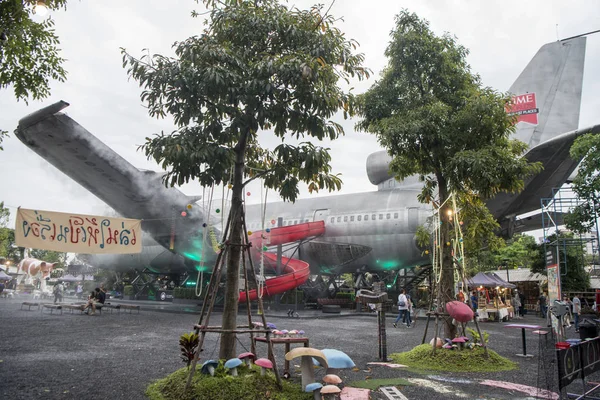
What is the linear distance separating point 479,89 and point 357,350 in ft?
26.4

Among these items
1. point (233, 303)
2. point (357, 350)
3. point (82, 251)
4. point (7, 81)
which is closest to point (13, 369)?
point (233, 303)

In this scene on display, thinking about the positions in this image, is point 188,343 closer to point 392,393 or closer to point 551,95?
point 392,393

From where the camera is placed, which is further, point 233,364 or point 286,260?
point 286,260

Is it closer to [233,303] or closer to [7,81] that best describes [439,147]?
[233,303]

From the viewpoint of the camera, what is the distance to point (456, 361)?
9.52 metres

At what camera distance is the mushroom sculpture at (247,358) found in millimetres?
6680

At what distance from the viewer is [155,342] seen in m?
12.0

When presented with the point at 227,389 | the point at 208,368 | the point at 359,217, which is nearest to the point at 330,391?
the point at 227,389

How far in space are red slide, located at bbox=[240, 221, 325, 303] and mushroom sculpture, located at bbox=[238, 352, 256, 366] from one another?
51.5ft

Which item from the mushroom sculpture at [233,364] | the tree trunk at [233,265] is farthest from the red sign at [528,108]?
the mushroom sculpture at [233,364]

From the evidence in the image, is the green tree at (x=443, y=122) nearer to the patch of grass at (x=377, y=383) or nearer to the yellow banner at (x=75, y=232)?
the patch of grass at (x=377, y=383)

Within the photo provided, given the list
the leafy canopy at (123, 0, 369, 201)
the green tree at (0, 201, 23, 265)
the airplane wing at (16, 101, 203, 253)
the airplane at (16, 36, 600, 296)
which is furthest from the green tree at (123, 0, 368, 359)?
the green tree at (0, 201, 23, 265)

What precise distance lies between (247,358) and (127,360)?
3.76m

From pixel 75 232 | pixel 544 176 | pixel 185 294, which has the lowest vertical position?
pixel 185 294
